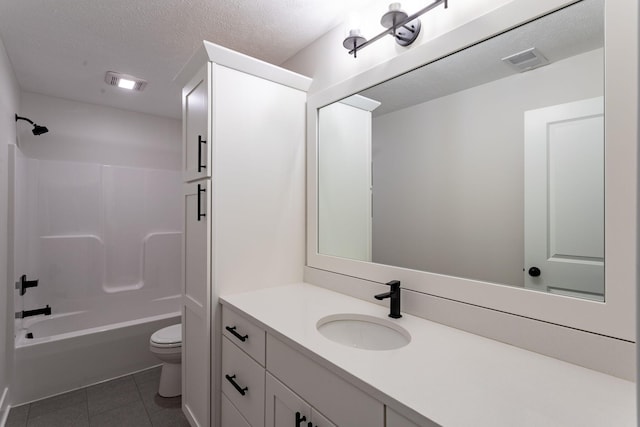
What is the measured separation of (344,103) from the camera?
1.74 metres

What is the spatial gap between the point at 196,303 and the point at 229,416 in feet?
1.91

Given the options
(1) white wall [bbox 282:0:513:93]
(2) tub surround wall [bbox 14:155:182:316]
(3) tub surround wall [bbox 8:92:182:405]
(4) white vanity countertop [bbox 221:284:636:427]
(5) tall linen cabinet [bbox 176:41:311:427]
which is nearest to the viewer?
(4) white vanity countertop [bbox 221:284:636:427]

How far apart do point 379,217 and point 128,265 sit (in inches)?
111

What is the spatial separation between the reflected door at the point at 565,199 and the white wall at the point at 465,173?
1.4 inches

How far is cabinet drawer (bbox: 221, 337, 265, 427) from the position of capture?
1240 mm

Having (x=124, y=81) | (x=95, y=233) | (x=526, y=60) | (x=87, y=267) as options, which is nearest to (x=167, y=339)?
(x=87, y=267)

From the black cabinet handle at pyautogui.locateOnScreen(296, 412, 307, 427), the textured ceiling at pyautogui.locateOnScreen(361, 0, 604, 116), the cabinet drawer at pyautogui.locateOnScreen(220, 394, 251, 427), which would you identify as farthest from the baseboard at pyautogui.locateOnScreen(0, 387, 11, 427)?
the textured ceiling at pyautogui.locateOnScreen(361, 0, 604, 116)

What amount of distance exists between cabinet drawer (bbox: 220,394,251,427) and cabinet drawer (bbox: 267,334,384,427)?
403 millimetres

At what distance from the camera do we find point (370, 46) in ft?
5.11

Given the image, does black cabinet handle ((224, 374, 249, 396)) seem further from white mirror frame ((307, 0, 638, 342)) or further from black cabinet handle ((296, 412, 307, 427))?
white mirror frame ((307, 0, 638, 342))

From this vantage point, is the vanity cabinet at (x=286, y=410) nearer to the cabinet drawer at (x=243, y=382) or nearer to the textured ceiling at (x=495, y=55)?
the cabinet drawer at (x=243, y=382)

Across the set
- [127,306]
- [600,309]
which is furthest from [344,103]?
[127,306]

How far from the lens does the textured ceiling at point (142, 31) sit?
1586 mm

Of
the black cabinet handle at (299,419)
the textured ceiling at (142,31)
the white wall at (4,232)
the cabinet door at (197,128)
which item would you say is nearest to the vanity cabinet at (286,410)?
the black cabinet handle at (299,419)
